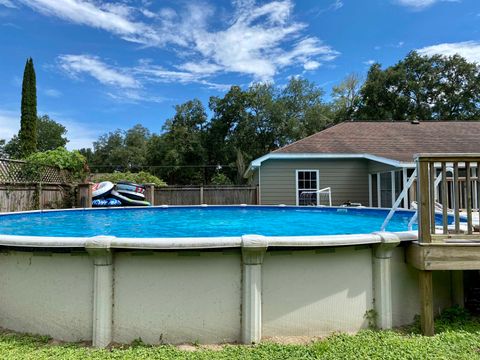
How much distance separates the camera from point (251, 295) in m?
2.42

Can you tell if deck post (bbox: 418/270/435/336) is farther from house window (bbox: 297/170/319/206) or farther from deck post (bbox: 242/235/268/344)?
house window (bbox: 297/170/319/206)

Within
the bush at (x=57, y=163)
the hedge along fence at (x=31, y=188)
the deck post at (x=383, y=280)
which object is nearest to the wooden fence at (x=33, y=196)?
the hedge along fence at (x=31, y=188)

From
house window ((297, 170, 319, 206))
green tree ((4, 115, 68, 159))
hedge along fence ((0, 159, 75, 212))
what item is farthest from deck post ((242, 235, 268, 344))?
green tree ((4, 115, 68, 159))

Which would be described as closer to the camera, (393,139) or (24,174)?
(24,174)

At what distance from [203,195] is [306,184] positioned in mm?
4678

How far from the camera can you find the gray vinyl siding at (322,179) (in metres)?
12.5

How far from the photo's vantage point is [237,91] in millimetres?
28750

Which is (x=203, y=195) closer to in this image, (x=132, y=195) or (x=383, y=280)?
(x=132, y=195)

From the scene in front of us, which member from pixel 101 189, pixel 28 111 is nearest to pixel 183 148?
pixel 28 111

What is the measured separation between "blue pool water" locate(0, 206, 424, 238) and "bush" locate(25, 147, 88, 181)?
2835 millimetres

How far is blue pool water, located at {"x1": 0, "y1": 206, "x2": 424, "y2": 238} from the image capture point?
5.55 m

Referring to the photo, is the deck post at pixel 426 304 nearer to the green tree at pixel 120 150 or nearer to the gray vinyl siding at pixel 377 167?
the gray vinyl siding at pixel 377 167

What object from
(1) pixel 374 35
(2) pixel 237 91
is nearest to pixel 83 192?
(2) pixel 237 91

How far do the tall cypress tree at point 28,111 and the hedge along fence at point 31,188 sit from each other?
8.18 m
